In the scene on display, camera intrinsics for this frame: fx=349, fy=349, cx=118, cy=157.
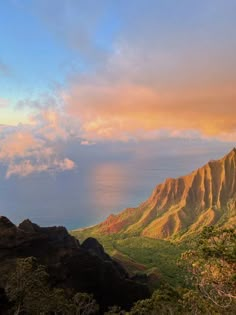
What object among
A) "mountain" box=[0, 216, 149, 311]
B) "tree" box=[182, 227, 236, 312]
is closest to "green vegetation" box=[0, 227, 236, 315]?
"tree" box=[182, 227, 236, 312]

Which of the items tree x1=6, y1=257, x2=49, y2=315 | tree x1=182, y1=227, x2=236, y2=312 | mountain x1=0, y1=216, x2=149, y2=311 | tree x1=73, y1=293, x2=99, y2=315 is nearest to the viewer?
tree x1=182, y1=227, x2=236, y2=312

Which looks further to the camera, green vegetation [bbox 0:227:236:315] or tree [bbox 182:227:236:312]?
green vegetation [bbox 0:227:236:315]

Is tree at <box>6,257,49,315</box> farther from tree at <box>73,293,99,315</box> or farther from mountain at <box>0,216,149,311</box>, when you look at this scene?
mountain at <box>0,216,149,311</box>

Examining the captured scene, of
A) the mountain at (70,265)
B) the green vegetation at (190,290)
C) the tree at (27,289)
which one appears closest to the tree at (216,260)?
the green vegetation at (190,290)

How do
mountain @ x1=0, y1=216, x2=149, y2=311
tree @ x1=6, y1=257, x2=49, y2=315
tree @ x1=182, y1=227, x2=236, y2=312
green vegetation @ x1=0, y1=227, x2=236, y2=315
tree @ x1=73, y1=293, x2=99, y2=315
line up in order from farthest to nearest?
mountain @ x1=0, y1=216, x2=149, y2=311, tree @ x1=73, y1=293, x2=99, y2=315, tree @ x1=6, y1=257, x2=49, y2=315, green vegetation @ x1=0, y1=227, x2=236, y2=315, tree @ x1=182, y1=227, x2=236, y2=312

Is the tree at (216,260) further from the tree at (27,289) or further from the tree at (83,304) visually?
the tree at (83,304)

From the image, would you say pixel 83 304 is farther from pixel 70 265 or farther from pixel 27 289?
pixel 70 265

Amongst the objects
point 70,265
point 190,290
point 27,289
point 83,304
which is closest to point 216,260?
point 190,290

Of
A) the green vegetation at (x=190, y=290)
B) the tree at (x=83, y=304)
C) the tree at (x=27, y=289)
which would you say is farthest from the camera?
the tree at (x=83, y=304)

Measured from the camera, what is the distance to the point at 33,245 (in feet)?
242

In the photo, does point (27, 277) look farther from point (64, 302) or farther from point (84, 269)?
point (84, 269)

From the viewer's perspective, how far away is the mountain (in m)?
70.3

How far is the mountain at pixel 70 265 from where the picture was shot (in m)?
70.3

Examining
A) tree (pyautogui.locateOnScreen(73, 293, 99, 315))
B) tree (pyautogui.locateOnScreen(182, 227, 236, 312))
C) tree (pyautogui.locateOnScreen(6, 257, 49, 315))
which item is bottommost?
tree (pyautogui.locateOnScreen(73, 293, 99, 315))
